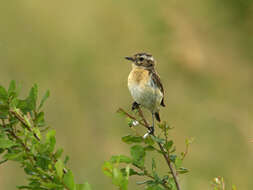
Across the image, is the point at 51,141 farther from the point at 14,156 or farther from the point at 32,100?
the point at 32,100

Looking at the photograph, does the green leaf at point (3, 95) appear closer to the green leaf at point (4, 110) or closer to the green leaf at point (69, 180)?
the green leaf at point (4, 110)

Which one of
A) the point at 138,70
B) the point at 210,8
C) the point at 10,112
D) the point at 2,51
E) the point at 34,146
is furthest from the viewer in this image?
the point at 210,8

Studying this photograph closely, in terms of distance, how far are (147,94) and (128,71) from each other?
2984 millimetres

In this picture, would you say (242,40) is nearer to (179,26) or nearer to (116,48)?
(179,26)

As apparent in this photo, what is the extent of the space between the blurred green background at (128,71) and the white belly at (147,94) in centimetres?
137

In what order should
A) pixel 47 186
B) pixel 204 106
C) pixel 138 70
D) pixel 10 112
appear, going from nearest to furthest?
pixel 47 186
pixel 10 112
pixel 138 70
pixel 204 106

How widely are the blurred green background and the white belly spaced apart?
54.1 inches

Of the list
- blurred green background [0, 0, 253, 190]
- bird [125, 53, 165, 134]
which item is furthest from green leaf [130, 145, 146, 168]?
blurred green background [0, 0, 253, 190]

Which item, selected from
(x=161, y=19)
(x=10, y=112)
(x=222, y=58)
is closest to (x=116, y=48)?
(x=161, y=19)

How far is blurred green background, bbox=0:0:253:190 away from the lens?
5.82 meters

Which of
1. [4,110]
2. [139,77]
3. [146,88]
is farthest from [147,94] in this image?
[4,110]

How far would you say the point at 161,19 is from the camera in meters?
7.04

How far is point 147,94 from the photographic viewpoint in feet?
13.2

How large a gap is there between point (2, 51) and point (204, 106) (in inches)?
120
